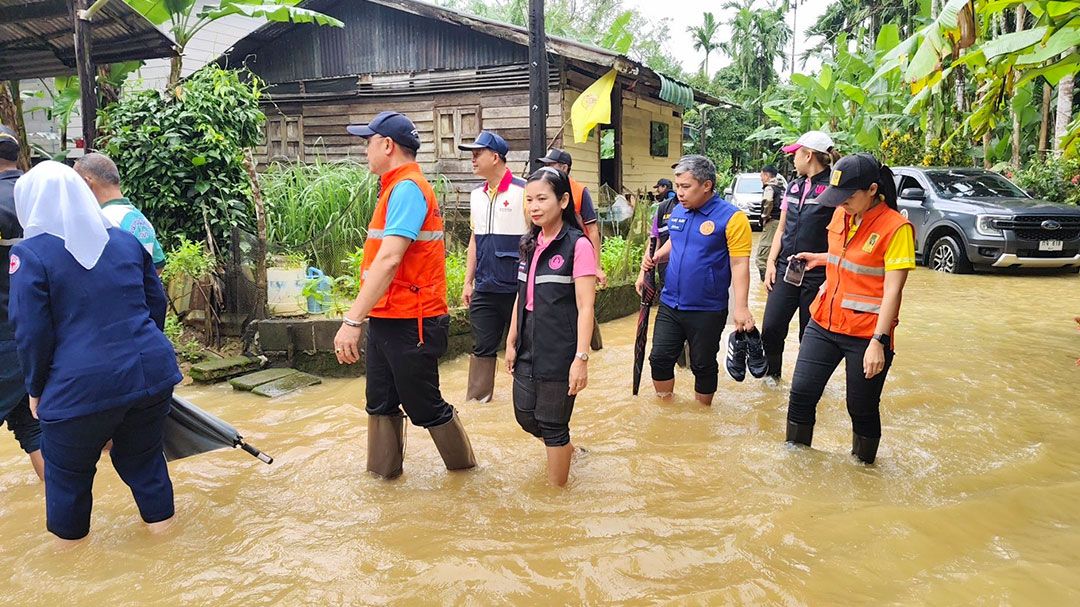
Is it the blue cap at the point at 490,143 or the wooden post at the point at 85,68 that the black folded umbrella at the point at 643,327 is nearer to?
the blue cap at the point at 490,143

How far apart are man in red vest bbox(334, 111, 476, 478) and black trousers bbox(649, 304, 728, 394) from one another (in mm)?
1892

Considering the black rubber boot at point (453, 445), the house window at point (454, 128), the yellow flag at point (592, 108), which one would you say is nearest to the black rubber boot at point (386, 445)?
the black rubber boot at point (453, 445)

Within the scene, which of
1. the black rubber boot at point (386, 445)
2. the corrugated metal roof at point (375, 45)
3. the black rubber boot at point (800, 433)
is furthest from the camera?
the corrugated metal roof at point (375, 45)

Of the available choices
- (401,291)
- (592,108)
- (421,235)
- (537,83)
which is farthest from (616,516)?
(592,108)

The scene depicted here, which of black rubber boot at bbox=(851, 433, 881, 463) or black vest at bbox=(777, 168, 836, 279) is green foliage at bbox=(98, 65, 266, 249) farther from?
black rubber boot at bbox=(851, 433, 881, 463)

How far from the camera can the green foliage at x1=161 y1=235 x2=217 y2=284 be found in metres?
6.58

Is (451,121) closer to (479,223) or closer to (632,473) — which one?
(479,223)

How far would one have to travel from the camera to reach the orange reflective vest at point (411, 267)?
3.77 meters

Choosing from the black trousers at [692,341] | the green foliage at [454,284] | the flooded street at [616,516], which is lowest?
the flooded street at [616,516]

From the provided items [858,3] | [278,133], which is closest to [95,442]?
[278,133]

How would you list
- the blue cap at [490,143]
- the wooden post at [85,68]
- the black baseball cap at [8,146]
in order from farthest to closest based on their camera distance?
the wooden post at [85,68]
the blue cap at [490,143]
the black baseball cap at [8,146]

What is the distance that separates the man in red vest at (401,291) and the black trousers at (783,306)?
9.48 ft

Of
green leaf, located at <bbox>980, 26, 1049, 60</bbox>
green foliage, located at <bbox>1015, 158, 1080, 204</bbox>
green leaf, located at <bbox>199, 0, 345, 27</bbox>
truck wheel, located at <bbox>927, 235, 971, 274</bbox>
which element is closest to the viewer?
green leaf, located at <bbox>980, 26, 1049, 60</bbox>

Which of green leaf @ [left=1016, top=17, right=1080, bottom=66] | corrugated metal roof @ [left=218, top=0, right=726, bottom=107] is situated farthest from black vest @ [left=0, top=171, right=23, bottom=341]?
corrugated metal roof @ [left=218, top=0, right=726, bottom=107]
